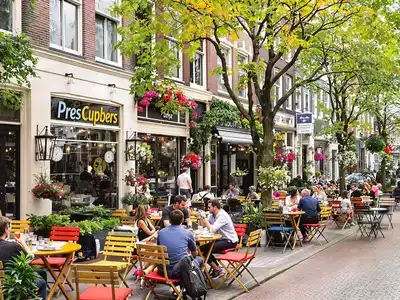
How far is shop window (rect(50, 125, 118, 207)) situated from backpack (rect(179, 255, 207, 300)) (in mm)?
8290

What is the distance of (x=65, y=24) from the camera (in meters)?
15.6

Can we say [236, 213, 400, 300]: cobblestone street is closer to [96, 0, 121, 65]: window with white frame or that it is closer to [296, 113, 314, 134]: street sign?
[96, 0, 121, 65]: window with white frame

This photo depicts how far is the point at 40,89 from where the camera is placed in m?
14.1

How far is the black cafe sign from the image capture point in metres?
15.1

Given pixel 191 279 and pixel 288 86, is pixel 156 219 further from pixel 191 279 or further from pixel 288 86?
pixel 288 86

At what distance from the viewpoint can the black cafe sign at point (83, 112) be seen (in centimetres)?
1505

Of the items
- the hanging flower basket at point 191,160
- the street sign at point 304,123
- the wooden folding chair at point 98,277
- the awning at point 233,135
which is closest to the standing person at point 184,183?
the hanging flower basket at point 191,160

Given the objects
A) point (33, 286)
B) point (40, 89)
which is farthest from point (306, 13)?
point (33, 286)

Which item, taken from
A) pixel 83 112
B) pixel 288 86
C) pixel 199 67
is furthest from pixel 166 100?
pixel 288 86

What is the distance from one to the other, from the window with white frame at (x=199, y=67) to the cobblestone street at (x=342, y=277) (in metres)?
11.0

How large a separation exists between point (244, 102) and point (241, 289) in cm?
1928

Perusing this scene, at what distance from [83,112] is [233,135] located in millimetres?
9523

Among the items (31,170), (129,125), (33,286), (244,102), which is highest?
(244,102)

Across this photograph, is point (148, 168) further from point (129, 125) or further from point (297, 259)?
point (297, 259)
